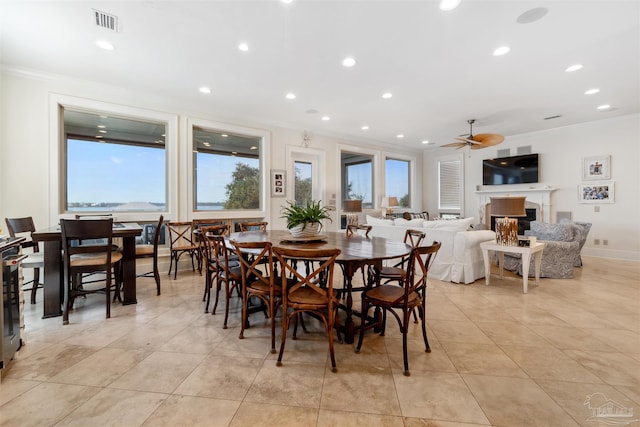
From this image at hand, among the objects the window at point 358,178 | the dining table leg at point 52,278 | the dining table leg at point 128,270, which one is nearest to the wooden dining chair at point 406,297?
the dining table leg at point 128,270

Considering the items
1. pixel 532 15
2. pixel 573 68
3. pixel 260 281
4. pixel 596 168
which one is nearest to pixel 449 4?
pixel 532 15

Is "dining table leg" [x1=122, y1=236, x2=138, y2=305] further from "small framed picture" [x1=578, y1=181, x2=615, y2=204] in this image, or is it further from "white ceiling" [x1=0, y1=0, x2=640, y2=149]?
"small framed picture" [x1=578, y1=181, x2=615, y2=204]

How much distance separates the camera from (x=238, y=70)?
3574 millimetres

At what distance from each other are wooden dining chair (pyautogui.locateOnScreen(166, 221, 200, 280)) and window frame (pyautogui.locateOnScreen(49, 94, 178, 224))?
29cm

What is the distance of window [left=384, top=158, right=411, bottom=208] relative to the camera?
8.23 meters

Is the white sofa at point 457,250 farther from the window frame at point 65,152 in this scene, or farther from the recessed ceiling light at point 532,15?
the window frame at point 65,152

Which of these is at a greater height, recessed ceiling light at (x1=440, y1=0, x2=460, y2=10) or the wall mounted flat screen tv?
recessed ceiling light at (x1=440, y1=0, x2=460, y2=10)

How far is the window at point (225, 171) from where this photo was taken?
513 centimetres

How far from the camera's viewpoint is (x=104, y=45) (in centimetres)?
300

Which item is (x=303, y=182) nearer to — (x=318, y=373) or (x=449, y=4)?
(x=449, y=4)

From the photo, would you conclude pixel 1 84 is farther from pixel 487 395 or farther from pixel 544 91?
pixel 544 91

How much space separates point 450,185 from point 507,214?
16.5ft

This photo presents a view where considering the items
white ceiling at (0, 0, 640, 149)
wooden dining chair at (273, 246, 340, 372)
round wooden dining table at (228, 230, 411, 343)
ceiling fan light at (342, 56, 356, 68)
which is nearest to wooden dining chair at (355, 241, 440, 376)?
round wooden dining table at (228, 230, 411, 343)

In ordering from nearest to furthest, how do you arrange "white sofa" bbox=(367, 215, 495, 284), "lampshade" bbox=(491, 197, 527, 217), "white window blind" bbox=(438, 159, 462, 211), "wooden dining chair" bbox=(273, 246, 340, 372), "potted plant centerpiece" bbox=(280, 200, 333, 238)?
"wooden dining chair" bbox=(273, 246, 340, 372), "potted plant centerpiece" bbox=(280, 200, 333, 238), "lampshade" bbox=(491, 197, 527, 217), "white sofa" bbox=(367, 215, 495, 284), "white window blind" bbox=(438, 159, 462, 211)
